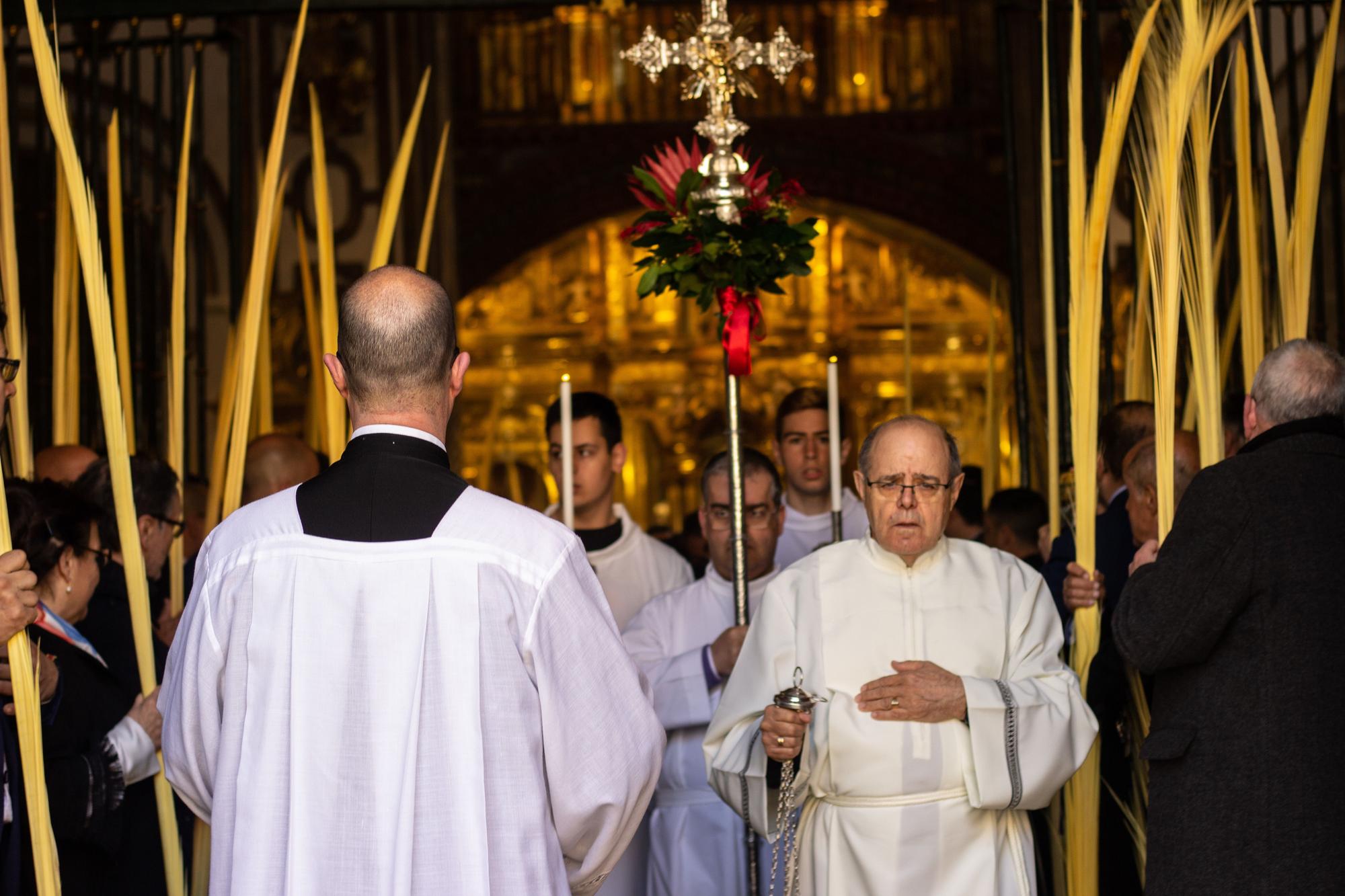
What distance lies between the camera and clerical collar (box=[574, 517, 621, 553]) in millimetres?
5547

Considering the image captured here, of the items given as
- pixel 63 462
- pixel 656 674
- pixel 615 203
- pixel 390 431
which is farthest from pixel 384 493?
pixel 615 203

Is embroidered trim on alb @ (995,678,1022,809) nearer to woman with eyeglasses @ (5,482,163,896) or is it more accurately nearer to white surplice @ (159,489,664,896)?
white surplice @ (159,489,664,896)

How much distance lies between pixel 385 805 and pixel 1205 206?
246 cm

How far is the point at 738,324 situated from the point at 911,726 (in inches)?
42.7

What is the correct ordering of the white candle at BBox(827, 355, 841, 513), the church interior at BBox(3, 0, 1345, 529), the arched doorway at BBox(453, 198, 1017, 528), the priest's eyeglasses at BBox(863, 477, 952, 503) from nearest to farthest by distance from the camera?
the priest's eyeglasses at BBox(863, 477, 952, 503) < the white candle at BBox(827, 355, 841, 513) < the church interior at BBox(3, 0, 1345, 529) < the arched doorway at BBox(453, 198, 1017, 528)

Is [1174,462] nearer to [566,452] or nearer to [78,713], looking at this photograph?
[566,452]

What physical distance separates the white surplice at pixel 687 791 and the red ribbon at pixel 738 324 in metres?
0.94

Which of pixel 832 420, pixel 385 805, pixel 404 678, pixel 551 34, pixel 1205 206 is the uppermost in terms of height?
pixel 551 34

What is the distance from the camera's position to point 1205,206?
396 centimetres

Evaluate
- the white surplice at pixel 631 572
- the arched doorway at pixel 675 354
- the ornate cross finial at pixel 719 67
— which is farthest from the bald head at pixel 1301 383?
the arched doorway at pixel 675 354

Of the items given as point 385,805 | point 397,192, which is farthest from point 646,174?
point 385,805

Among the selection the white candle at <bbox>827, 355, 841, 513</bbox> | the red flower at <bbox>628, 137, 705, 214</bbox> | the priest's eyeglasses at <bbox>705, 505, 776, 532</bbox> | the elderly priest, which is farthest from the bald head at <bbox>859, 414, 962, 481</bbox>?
the priest's eyeglasses at <bbox>705, 505, 776, 532</bbox>

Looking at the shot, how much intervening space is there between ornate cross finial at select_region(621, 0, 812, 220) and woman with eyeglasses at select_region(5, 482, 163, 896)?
5.37ft

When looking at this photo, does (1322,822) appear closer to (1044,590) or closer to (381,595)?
(1044,590)
